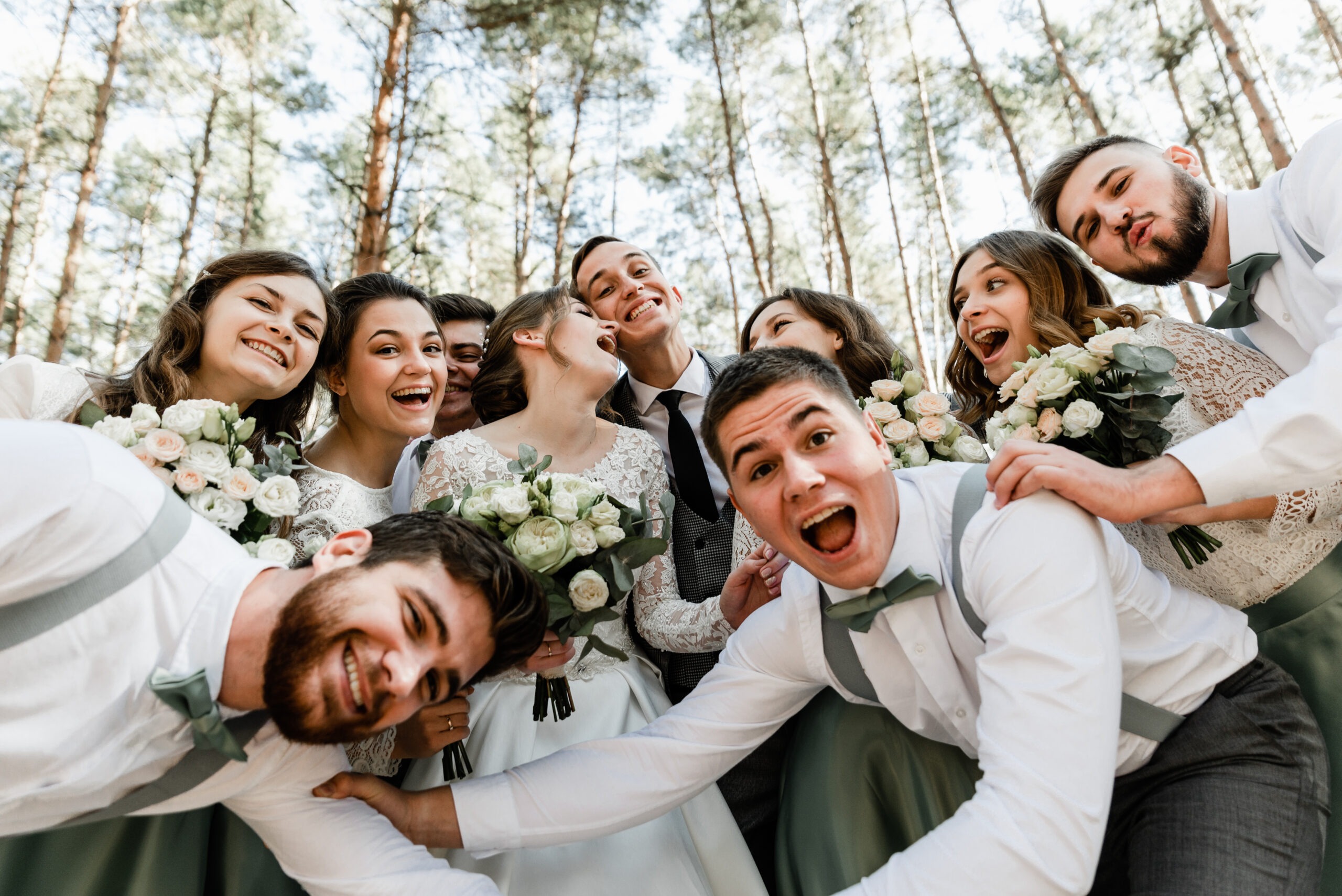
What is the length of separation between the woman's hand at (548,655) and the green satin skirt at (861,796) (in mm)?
1048

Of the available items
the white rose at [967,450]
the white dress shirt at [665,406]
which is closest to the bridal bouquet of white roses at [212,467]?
the white dress shirt at [665,406]

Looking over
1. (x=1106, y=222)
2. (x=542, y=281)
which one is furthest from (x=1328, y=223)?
(x=542, y=281)

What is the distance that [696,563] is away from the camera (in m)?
4.21

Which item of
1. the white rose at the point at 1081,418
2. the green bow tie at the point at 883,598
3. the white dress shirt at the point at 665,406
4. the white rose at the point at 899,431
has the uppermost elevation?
the white dress shirt at the point at 665,406

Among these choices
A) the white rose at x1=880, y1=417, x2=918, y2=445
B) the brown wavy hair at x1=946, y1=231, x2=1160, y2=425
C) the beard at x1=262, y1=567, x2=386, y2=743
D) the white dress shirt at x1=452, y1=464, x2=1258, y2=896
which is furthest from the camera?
the brown wavy hair at x1=946, y1=231, x2=1160, y2=425

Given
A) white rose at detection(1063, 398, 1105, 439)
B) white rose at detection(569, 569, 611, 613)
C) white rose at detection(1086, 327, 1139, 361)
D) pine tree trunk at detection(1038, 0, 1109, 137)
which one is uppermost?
pine tree trunk at detection(1038, 0, 1109, 137)

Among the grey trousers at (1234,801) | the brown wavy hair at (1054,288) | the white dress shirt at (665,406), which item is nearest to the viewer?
the grey trousers at (1234,801)

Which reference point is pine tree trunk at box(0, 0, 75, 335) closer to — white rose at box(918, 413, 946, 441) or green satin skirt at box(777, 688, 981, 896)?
white rose at box(918, 413, 946, 441)

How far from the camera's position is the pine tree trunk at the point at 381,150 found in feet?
28.3

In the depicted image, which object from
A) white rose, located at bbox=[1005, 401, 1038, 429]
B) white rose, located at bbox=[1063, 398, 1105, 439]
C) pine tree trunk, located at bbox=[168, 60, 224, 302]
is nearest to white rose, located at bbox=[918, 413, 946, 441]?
white rose, located at bbox=[1005, 401, 1038, 429]

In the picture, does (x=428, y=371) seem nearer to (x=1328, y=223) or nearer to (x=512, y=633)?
(x=512, y=633)

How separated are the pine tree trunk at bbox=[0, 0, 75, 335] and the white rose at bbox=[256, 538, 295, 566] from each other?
1387 centimetres

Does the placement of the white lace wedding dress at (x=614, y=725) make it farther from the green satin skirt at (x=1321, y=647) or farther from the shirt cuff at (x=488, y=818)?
the green satin skirt at (x=1321, y=647)

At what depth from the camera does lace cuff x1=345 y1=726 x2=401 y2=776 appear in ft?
10.1
